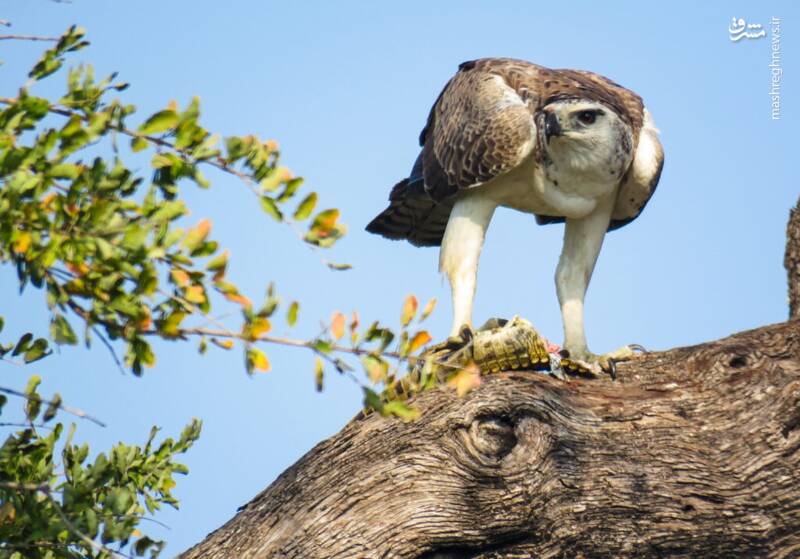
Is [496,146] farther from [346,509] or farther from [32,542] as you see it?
[32,542]

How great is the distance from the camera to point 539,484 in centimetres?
543

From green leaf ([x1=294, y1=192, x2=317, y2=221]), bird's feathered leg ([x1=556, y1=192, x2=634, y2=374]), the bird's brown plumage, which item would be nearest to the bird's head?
the bird's brown plumage

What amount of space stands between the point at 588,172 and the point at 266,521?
2866 mm

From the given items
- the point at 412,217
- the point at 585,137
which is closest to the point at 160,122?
the point at 585,137

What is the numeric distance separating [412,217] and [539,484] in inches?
131

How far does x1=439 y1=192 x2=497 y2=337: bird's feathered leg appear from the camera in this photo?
24.6 feet

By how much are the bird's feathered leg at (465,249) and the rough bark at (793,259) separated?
1646 millimetres

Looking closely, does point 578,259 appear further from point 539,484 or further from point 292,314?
point 292,314

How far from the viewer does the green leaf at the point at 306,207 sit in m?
3.95

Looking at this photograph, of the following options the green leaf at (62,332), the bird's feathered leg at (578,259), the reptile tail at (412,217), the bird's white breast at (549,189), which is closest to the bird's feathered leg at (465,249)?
the bird's white breast at (549,189)

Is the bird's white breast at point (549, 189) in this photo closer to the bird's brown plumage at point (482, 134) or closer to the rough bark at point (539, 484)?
the bird's brown plumage at point (482, 134)

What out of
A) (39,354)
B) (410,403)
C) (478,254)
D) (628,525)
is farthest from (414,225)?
(39,354)

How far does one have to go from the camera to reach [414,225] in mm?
8547

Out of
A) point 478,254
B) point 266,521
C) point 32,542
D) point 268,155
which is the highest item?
point 478,254
